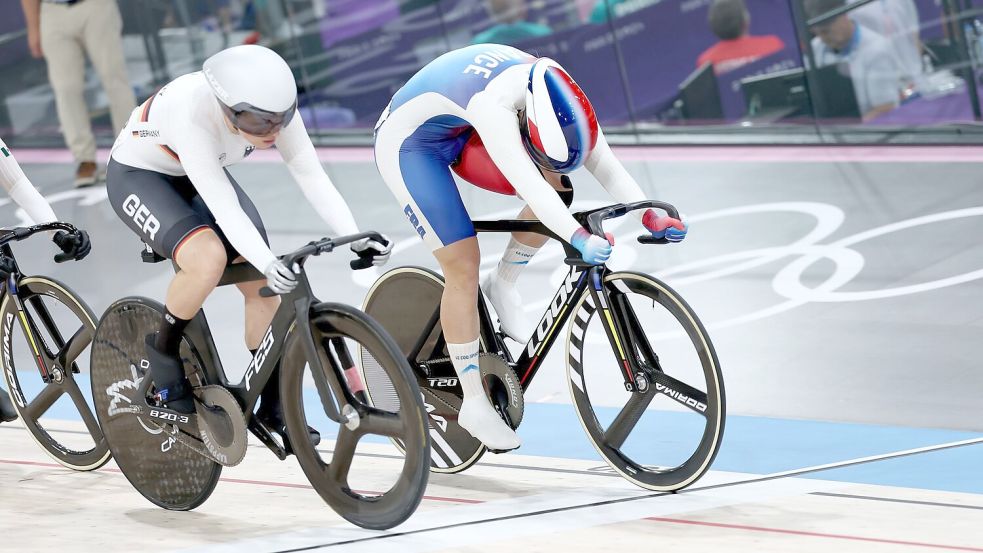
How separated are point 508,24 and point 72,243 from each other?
Result: 21.5 feet

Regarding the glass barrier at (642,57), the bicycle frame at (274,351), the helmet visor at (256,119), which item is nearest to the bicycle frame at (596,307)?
Answer: the bicycle frame at (274,351)

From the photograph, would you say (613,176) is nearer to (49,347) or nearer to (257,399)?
(257,399)

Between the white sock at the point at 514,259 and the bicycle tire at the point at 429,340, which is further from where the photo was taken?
the bicycle tire at the point at 429,340

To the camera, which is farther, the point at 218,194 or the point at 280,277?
the point at 218,194

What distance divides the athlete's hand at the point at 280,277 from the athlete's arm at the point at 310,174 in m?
0.35

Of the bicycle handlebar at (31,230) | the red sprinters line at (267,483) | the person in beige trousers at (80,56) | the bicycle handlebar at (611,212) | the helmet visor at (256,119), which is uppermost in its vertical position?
the person in beige trousers at (80,56)

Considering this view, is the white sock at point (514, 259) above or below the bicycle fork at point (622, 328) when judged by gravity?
above

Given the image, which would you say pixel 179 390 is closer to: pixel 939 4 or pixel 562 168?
pixel 562 168

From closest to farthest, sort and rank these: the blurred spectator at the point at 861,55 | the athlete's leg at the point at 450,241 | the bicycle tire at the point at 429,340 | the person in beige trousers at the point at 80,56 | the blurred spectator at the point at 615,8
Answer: the athlete's leg at the point at 450,241, the bicycle tire at the point at 429,340, the blurred spectator at the point at 861,55, the person in beige trousers at the point at 80,56, the blurred spectator at the point at 615,8

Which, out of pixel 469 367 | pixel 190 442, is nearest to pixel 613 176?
pixel 469 367

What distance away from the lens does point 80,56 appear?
9.60m

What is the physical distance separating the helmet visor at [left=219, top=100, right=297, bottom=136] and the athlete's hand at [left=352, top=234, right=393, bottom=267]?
14.9 inches

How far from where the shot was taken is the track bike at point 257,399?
360 cm

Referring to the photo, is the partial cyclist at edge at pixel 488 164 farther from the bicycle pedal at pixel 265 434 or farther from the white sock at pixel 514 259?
the bicycle pedal at pixel 265 434
